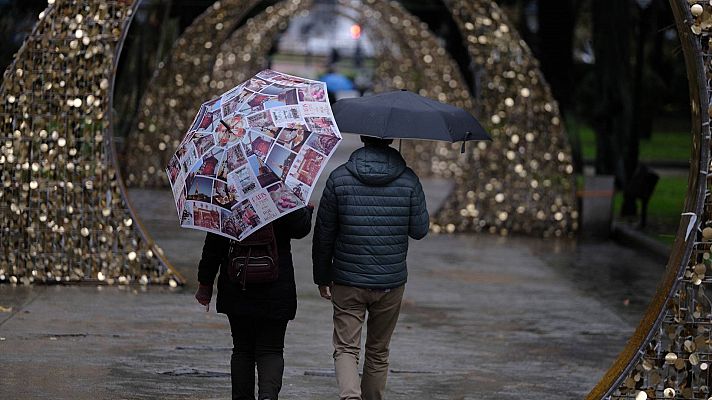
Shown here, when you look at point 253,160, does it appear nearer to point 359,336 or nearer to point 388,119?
point 388,119

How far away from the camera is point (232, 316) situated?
673 cm

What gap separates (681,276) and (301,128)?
214 cm

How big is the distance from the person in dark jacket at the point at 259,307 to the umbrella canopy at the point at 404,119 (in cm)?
54

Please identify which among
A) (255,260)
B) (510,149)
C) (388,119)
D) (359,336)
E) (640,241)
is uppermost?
(388,119)

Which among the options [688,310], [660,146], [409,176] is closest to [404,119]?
[409,176]

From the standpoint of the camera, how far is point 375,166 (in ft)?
22.7

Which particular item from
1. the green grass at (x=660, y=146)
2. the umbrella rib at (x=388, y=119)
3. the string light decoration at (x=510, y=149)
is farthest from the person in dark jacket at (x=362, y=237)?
the green grass at (x=660, y=146)

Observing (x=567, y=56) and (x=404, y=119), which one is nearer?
(x=404, y=119)

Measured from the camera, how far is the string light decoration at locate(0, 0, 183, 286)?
37.7 ft

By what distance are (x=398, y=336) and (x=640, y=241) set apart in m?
7.92

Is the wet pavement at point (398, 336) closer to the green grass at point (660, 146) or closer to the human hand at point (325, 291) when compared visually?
the human hand at point (325, 291)

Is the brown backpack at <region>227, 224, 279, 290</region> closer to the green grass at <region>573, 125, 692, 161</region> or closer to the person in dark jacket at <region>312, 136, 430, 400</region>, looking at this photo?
the person in dark jacket at <region>312, 136, 430, 400</region>

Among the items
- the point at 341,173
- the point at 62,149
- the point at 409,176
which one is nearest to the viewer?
the point at 341,173

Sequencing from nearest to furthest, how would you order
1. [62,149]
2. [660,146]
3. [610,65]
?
[62,149]
[610,65]
[660,146]
